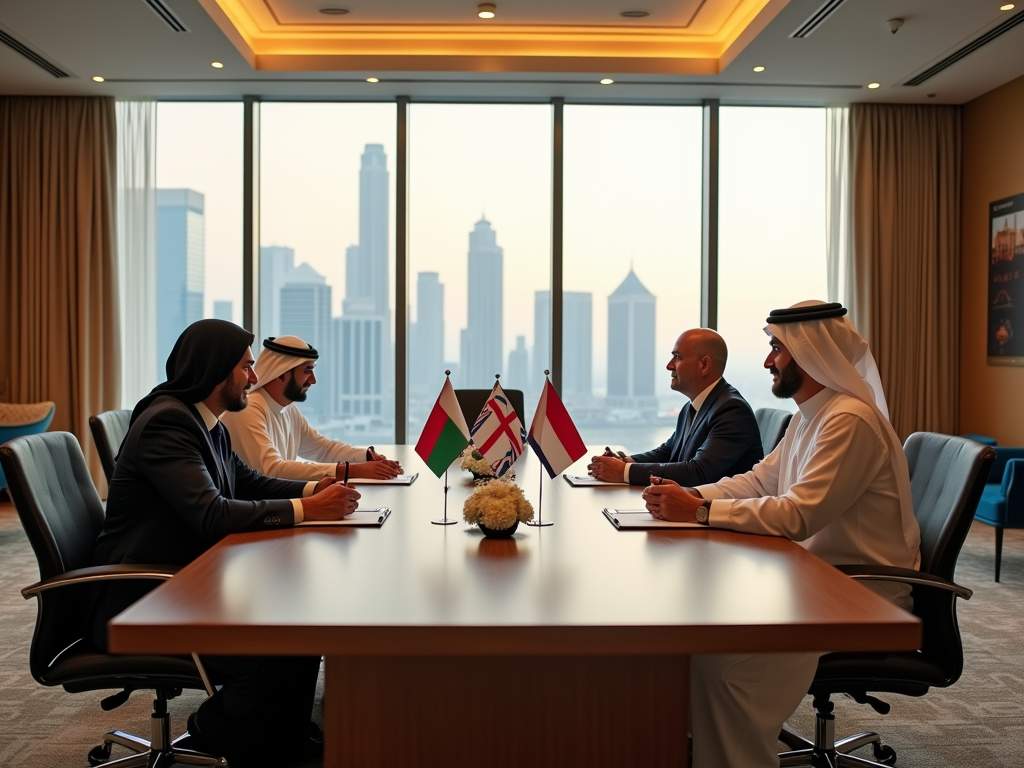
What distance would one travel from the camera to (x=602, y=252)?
7934 mm

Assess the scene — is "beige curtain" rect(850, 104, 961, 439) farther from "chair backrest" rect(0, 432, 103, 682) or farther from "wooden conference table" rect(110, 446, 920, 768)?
"chair backrest" rect(0, 432, 103, 682)

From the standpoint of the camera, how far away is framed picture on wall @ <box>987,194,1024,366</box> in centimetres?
695

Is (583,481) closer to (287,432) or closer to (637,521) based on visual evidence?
(637,521)

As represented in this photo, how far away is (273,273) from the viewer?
7859 mm

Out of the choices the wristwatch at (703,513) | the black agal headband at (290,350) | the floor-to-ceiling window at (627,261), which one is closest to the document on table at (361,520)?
the wristwatch at (703,513)

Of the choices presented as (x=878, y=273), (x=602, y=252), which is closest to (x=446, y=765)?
(x=602, y=252)

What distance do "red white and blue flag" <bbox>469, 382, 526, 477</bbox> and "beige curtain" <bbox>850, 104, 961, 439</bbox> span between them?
17.6 ft

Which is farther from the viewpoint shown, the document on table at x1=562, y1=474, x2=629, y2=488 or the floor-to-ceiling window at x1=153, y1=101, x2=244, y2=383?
the floor-to-ceiling window at x1=153, y1=101, x2=244, y2=383

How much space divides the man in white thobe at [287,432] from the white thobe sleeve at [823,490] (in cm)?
157

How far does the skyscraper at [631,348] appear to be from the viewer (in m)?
7.96

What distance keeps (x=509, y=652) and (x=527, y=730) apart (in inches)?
18.2

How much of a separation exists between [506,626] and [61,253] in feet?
23.7

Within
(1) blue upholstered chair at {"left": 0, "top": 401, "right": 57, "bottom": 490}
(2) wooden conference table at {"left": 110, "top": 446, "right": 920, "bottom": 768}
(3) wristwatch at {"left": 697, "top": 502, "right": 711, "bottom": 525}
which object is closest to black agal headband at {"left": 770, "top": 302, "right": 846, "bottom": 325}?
(3) wristwatch at {"left": 697, "top": 502, "right": 711, "bottom": 525}

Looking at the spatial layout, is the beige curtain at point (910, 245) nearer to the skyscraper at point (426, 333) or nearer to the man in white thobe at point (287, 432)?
the skyscraper at point (426, 333)
